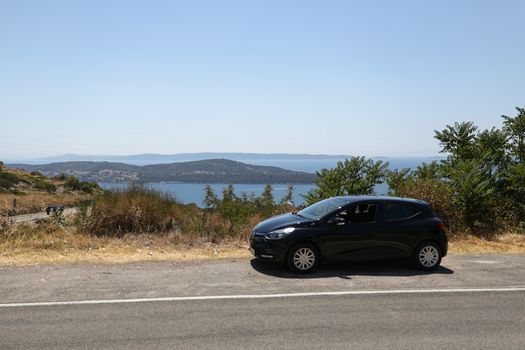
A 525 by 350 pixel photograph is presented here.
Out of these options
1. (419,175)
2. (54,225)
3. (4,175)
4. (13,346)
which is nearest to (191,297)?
(13,346)

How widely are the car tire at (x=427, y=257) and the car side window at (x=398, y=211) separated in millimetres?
698

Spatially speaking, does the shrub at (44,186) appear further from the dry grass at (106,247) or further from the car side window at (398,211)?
the car side window at (398,211)

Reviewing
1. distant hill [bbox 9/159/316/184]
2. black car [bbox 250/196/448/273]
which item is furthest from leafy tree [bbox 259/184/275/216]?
distant hill [bbox 9/159/316/184]

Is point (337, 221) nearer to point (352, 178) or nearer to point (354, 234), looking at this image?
point (354, 234)

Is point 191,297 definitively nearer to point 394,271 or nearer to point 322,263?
point 322,263

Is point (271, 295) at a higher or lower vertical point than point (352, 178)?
lower

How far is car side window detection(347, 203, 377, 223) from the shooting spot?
9.67 m

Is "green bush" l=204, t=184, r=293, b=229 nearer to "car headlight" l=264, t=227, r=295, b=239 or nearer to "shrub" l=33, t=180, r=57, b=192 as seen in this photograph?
"car headlight" l=264, t=227, r=295, b=239

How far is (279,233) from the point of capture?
30.1 ft

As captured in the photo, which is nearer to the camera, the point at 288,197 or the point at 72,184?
the point at 288,197

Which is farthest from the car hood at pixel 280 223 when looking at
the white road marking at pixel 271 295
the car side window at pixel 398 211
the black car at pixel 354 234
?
the white road marking at pixel 271 295

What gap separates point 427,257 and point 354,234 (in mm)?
1695

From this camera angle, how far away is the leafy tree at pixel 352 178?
16.5m

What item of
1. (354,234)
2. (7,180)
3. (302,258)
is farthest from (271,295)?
(7,180)
